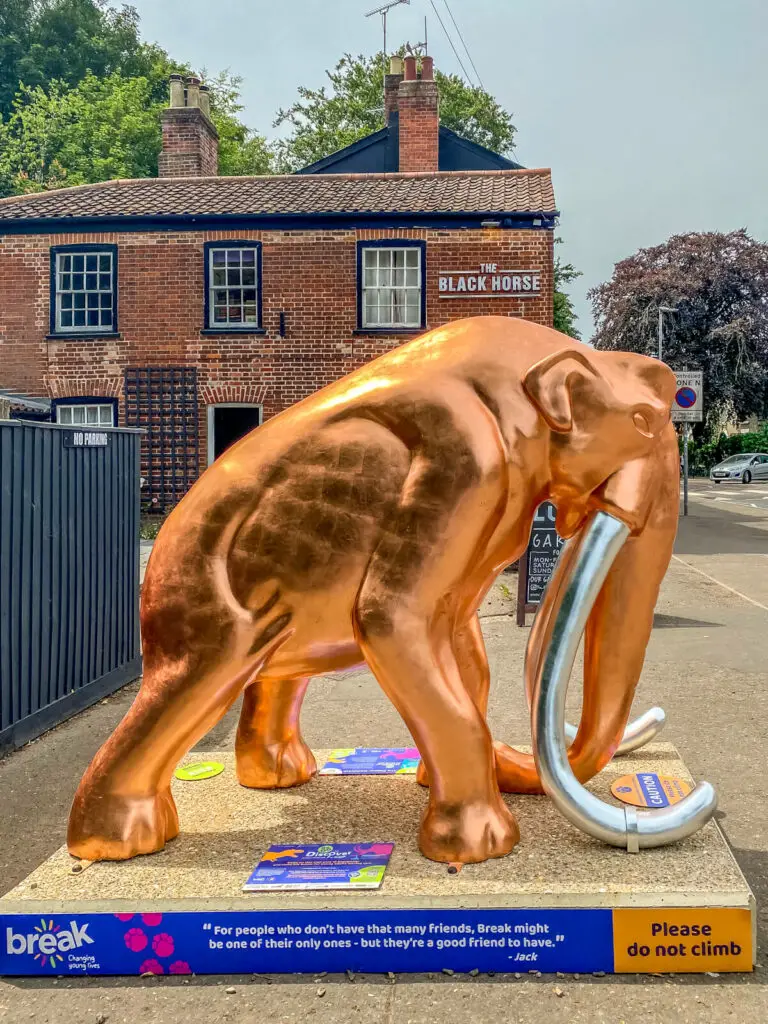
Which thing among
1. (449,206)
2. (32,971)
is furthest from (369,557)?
(449,206)

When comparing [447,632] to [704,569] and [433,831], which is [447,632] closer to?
[433,831]

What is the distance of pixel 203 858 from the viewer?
112 inches

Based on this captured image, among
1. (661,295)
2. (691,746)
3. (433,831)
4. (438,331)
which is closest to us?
(433,831)

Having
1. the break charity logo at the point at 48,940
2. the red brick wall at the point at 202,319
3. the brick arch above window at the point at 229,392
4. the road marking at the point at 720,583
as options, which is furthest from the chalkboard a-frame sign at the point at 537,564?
the brick arch above window at the point at 229,392

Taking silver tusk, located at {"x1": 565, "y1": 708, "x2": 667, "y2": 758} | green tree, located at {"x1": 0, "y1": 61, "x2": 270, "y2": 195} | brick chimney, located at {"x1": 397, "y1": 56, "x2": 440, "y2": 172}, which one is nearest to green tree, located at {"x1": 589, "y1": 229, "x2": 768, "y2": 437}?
green tree, located at {"x1": 0, "y1": 61, "x2": 270, "y2": 195}

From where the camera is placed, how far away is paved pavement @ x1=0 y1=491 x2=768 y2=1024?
2414mm

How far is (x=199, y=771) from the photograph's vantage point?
372 cm

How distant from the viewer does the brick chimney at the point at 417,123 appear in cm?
1788

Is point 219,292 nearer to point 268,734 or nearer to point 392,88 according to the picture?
point 392,88

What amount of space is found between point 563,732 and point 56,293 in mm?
14456

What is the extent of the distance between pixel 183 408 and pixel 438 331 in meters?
12.7

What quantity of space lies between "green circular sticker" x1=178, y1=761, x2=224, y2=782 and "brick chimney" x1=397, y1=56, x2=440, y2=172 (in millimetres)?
16045

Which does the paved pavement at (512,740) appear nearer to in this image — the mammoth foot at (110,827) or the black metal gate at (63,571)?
the black metal gate at (63,571)

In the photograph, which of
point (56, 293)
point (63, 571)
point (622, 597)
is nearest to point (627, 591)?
point (622, 597)
